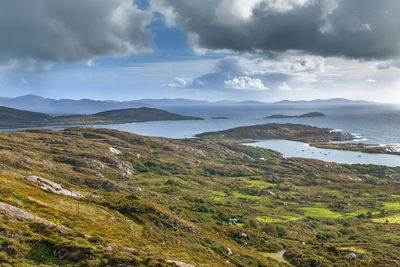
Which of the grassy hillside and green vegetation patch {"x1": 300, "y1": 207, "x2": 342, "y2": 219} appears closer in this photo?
the grassy hillside

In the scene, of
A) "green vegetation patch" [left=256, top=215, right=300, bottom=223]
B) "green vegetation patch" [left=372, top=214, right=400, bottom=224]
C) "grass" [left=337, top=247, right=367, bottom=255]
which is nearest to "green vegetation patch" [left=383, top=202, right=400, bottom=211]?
"green vegetation patch" [left=372, top=214, right=400, bottom=224]

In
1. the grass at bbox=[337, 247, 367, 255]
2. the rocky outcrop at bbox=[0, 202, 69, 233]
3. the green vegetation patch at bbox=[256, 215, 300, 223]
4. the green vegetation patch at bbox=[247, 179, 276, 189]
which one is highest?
the rocky outcrop at bbox=[0, 202, 69, 233]

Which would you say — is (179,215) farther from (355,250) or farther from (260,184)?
(260,184)

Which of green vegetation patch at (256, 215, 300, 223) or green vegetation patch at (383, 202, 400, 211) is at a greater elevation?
green vegetation patch at (256, 215, 300, 223)

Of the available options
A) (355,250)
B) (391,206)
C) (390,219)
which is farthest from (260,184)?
(355,250)

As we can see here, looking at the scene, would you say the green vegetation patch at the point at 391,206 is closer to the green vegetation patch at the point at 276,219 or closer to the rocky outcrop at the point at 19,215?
the green vegetation patch at the point at 276,219

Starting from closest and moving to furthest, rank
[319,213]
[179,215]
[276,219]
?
[179,215]
[276,219]
[319,213]

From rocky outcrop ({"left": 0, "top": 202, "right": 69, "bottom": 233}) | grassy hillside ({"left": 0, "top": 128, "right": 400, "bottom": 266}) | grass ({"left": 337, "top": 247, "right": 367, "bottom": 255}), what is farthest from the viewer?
grass ({"left": 337, "top": 247, "right": 367, "bottom": 255})

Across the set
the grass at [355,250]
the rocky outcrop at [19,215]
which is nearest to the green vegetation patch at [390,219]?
the grass at [355,250]

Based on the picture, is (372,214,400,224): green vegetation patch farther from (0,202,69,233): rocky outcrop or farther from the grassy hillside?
(0,202,69,233): rocky outcrop
